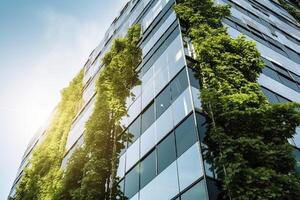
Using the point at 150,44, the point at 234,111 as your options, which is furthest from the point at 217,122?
the point at 150,44

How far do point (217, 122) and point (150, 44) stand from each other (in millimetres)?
9943

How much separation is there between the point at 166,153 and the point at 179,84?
310cm

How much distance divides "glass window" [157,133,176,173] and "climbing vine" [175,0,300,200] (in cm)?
174

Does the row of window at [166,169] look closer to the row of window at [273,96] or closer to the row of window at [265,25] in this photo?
the row of window at [273,96]

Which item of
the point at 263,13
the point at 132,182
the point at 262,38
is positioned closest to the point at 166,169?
the point at 132,182

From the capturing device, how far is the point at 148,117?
1648 cm

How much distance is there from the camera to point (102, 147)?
18312mm

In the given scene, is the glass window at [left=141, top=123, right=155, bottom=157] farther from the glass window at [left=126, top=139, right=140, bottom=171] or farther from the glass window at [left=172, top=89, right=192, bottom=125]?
the glass window at [left=172, top=89, right=192, bottom=125]

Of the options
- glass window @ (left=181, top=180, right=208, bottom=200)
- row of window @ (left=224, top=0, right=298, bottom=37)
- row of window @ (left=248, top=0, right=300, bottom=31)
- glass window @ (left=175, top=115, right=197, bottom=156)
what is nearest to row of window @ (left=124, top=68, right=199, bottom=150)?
glass window @ (left=175, top=115, right=197, bottom=156)

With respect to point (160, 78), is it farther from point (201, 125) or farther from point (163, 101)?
point (201, 125)

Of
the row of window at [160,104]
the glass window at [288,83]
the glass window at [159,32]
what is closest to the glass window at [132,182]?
the row of window at [160,104]

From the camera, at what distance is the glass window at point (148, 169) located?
45.8 feet

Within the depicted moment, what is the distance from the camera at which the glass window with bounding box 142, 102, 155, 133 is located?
16.1m

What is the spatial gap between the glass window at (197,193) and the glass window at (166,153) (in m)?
1.92
